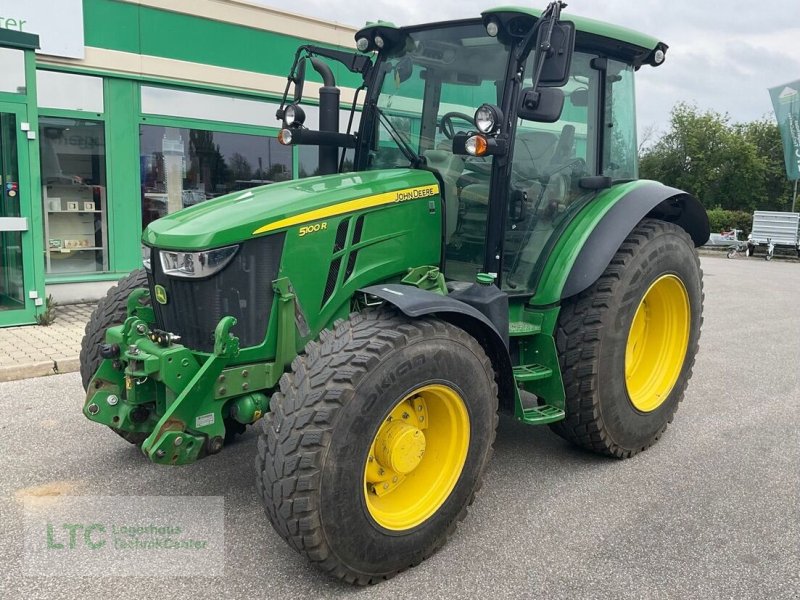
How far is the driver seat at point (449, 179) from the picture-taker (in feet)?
12.4

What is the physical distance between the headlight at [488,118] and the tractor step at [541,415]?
1437mm

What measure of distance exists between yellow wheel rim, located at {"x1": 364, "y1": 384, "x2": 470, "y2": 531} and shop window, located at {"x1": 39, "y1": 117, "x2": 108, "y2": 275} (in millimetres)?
6912

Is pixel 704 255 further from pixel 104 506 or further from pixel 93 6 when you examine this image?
pixel 104 506

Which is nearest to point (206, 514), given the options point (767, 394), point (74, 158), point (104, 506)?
point (104, 506)

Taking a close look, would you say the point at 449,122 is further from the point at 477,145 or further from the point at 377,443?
the point at 377,443

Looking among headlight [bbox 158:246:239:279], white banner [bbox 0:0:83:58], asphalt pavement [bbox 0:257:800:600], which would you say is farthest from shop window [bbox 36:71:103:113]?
headlight [bbox 158:246:239:279]

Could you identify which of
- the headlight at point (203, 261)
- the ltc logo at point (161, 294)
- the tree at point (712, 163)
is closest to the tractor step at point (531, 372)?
the headlight at point (203, 261)

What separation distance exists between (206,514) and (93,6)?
7097 millimetres

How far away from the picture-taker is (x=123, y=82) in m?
8.43

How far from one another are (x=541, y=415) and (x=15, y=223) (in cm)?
598

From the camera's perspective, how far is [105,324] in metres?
3.86

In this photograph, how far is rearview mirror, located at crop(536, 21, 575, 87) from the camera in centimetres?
316

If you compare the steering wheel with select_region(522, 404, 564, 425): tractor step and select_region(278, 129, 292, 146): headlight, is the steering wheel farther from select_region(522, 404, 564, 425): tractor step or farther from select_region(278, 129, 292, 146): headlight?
select_region(522, 404, 564, 425): tractor step

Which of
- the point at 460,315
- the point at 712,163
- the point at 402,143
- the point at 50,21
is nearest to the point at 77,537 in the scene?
the point at 460,315
